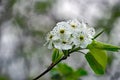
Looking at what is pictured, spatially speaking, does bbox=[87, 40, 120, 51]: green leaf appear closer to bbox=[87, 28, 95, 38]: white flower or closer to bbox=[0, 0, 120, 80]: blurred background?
bbox=[87, 28, 95, 38]: white flower

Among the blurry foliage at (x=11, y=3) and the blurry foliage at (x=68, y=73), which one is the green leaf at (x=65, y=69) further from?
the blurry foliage at (x=11, y=3)

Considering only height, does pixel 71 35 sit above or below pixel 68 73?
above

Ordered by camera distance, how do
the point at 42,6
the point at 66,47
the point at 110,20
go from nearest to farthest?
the point at 66,47
the point at 110,20
the point at 42,6

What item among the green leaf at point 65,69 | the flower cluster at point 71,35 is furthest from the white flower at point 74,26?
the green leaf at point 65,69

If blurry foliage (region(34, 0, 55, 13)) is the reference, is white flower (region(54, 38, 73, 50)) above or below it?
above

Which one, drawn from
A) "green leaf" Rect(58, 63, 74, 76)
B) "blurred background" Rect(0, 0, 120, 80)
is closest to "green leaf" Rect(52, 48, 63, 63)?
"green leaf" Rect(58, 63, 74, 76)

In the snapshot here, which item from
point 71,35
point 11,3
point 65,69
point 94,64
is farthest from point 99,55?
point 11,3

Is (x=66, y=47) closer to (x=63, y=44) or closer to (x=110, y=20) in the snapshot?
(x=63, y=44)
